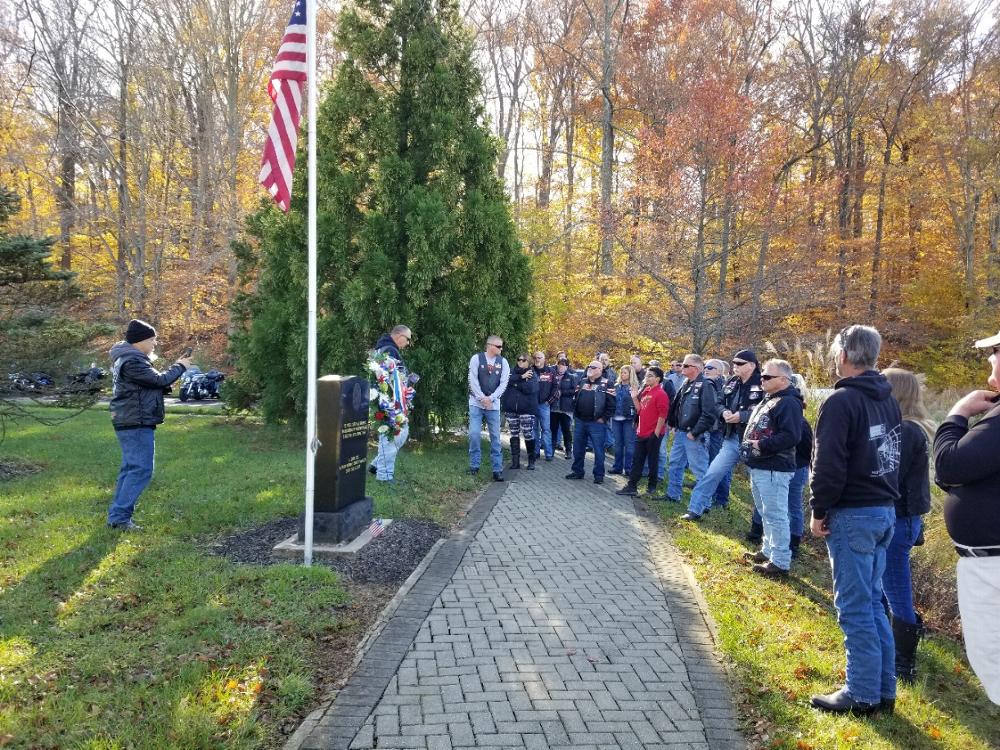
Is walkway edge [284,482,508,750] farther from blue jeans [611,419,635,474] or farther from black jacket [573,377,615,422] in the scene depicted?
blue jeans [611,419,635,474]

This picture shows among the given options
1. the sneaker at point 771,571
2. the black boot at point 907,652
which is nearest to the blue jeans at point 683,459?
the sneaker at point 771,571

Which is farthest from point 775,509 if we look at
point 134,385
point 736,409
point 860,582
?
point 134,385

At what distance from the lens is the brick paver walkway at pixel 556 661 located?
3.57 metres

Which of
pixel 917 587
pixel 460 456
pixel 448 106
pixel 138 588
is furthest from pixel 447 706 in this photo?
pixel 448 106

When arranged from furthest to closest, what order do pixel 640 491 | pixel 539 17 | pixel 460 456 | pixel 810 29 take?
1. pixel 539 17
2. pixel 810 29
3. pixel 460 456
4. pixel 640 491

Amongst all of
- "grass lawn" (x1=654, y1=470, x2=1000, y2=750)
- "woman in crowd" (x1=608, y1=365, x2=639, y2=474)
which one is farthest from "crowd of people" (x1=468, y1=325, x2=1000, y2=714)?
"woman in crowd" (x1=608, y1=365, x2=639, y2=474)

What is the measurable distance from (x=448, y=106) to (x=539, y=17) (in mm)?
19848

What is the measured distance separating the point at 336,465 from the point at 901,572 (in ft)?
15.4

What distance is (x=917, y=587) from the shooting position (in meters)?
6.89

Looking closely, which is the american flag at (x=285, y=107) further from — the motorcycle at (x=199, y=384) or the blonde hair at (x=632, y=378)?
the motorcycle at (x=199, y=384)

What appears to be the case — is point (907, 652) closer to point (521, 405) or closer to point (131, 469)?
point (131, 469)

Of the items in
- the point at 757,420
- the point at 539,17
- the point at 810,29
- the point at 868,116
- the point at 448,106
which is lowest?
the point at 757,420

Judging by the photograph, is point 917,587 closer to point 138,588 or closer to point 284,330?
point 138,588

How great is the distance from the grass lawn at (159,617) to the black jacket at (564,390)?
3760 mm
